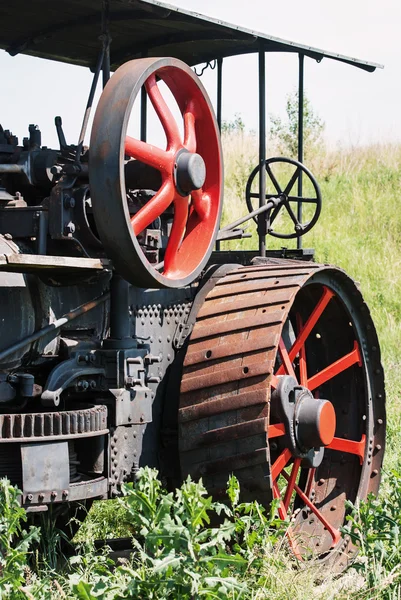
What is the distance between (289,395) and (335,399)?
109 cm

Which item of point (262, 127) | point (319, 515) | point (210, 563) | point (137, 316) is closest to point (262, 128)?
point (262, 127)

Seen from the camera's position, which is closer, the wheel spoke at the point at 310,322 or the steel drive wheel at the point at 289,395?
the steel drive wheel at the point at 289,395

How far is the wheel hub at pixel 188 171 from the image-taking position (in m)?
4.31

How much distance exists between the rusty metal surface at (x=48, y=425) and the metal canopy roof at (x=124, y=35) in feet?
5.80

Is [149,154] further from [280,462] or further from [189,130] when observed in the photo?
[280,462]

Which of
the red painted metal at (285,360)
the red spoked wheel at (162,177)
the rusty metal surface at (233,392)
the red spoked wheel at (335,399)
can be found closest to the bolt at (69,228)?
the red spoked wheel at (162,177)

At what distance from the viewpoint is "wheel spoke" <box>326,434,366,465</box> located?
5.53m

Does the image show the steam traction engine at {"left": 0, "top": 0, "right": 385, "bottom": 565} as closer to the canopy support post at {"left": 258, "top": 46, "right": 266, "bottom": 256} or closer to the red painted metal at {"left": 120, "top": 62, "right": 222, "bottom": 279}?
the red painted metal at {"left": 120, "top": 62, "right": 222, "bottom": 279}

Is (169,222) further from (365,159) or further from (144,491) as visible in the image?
(365,159)

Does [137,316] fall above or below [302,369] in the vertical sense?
above

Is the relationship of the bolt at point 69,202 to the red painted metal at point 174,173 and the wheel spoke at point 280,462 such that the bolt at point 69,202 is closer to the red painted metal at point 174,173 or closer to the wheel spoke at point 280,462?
the red painted metal at point 174,173

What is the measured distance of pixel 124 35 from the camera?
571 centimetres

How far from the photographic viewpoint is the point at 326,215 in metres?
15.2

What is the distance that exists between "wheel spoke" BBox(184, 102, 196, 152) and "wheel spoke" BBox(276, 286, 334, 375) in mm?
1162
